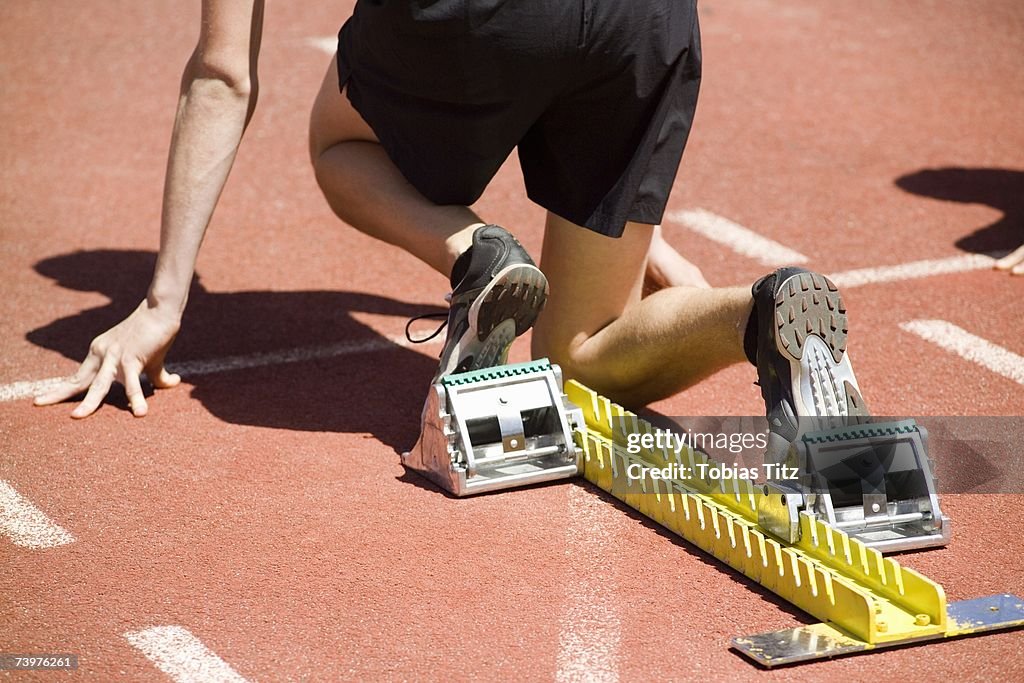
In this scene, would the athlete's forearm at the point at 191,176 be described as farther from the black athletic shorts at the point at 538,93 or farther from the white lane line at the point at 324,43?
the white lane line at the point at 324,43

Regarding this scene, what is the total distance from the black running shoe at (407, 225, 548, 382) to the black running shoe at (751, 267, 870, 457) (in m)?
0.52

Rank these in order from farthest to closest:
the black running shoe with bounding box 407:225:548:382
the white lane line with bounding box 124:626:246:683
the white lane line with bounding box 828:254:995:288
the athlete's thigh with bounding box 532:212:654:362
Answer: the white lane line with bounding box 828:254:995:288, the athlete's thigh with bounding box 532:212:654:362, the black running shoe with bounding box 407:225:548:382, the white lane line with bounding box 124:626:246:683

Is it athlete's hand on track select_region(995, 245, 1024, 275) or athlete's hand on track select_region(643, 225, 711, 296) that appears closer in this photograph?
athlete's hand on track select_region(643, 225, 711, 296)

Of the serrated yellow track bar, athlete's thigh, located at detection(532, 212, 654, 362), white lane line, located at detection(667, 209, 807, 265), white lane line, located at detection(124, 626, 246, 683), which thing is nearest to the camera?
white lane line, located at detection(124, 626, 246, 683)

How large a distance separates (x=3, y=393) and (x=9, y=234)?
4.52 ft

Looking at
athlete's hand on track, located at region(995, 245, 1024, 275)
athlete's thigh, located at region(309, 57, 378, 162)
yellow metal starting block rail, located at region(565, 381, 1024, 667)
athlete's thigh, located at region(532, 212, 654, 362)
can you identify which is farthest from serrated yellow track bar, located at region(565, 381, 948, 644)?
athlete's hand on track, located at region(995, 245, 1024, 275)

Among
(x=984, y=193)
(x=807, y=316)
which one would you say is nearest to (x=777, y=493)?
(x=807, y=316)

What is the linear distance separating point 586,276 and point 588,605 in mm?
1041

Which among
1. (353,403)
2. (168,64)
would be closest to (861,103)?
(168,64)

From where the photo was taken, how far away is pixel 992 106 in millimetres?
6941

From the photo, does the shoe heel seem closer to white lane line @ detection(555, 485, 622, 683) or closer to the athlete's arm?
white lane line @ detection(555, 485, 622, 683)

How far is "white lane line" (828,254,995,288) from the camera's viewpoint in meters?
4.79

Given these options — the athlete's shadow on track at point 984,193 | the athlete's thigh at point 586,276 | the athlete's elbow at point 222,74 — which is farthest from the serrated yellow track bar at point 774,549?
the athlete's shadow on track at point 984,193

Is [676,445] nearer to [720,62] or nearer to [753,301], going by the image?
[753,301]
